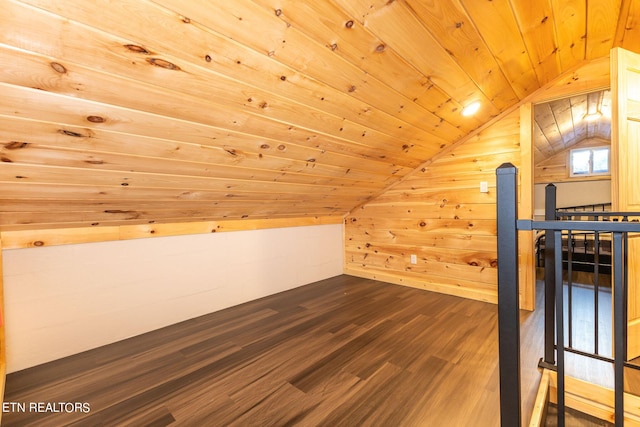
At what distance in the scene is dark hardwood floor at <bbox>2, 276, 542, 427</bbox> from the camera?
1.35 metres

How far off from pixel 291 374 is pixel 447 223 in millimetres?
2311

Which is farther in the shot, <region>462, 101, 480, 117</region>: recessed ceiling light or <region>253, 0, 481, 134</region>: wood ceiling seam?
<region>462, 101, 480, 117</region>: recessed ceiling light

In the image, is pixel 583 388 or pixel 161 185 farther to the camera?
pixel 161 185

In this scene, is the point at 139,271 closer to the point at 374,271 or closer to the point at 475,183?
the point at 374,271

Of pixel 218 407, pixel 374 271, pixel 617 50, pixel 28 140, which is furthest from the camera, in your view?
pixel 374 271

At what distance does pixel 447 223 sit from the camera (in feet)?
10.2

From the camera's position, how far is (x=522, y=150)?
2.60 m

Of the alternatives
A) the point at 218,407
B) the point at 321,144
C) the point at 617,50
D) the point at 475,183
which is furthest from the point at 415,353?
the point at 617,50

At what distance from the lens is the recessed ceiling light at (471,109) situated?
7.66ft

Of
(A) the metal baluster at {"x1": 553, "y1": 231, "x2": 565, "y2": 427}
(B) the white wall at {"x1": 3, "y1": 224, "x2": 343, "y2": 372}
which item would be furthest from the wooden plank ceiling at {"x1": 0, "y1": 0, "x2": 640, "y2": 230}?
(A) the metal baluster at {"x1": 553, "y1": 231, "x2": 565, "y2": 427}

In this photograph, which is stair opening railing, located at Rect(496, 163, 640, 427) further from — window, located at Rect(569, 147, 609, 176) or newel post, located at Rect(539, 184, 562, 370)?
window, located at Rect(569, 147, 609, 176)

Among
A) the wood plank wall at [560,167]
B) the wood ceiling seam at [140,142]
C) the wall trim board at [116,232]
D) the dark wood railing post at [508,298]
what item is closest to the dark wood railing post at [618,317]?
the dark wood railing post at [508,298]

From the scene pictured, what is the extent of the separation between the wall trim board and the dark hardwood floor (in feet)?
2.59

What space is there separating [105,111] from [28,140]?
0.34m
